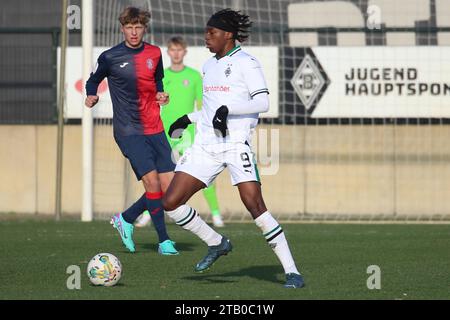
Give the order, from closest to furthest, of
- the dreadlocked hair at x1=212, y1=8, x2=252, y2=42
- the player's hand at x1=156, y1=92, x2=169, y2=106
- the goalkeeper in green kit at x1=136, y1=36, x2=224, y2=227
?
the dreadlocked hair at x1=212, y1=8, x2=252, y2=42 → the player's hand at x1=156, y1=92, x2=169, y2=106 → the goalkeeper in green kit at x1=136, y1=36, x2=224, y2=227

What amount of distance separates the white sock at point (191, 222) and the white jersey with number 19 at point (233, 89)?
0.60 meters

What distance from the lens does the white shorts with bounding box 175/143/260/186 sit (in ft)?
29.7

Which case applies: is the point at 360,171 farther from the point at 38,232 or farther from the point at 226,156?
the point at 226,156

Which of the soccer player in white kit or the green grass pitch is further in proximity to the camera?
the soccer player in white kit

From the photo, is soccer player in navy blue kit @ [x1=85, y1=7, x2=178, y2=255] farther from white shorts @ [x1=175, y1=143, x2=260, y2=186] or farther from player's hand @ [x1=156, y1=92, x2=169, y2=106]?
white shorts @ [x1=175, y1=143, x2=260, y2=186]

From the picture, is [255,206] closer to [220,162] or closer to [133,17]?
[220,162]

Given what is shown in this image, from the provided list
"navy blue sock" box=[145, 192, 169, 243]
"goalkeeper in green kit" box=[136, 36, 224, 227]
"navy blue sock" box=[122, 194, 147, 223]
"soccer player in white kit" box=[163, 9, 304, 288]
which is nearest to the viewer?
"soccer player in white kit" box=[163, 9, 304, 288]

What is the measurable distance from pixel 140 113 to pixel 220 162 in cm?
262

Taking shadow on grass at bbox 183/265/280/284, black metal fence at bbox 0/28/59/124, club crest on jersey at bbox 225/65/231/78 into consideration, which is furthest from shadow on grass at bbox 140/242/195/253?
black metal fence at bbox 0/28/59/124

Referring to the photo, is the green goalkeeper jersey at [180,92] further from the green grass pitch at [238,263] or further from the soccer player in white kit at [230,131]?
the soccer player in white kit at [230,131]

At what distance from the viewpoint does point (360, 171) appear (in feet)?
56.4

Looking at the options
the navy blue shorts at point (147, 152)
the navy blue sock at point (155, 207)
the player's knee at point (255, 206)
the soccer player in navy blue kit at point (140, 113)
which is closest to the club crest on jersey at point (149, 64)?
the soccer player in navy blue kit at point (140, 113)
